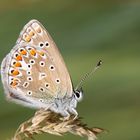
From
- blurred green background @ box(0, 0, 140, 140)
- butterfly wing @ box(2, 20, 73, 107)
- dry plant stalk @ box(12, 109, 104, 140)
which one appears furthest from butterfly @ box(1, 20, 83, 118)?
blurred green background @ box(0, 0, 140, 140)

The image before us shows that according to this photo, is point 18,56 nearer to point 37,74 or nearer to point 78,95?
point 37,74

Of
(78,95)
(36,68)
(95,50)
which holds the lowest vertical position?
(95,50)

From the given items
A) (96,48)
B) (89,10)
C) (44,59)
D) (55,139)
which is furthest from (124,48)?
(44,59)

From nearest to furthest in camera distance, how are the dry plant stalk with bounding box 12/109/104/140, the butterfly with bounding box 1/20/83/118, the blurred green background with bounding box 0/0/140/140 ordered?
the dry plant stalk with bounding box 12/109/104/140 < the butterfly with bounding box 1/20/83/118 < the blurred green background with bounding box 0/0/140/140

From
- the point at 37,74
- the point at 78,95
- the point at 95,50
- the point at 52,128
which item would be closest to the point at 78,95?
the point at 78,95

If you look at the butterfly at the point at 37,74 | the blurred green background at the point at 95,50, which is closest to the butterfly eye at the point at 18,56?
the butterfly at the point at 37,74

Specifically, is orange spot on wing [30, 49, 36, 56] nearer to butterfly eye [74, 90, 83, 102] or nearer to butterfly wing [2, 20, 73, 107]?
butterfly wing [2, 20, 73, 107]

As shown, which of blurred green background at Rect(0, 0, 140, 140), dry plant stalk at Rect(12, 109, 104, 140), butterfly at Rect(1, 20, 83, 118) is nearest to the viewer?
dry plant stalk at Rect(12, 109, 104, 140)
